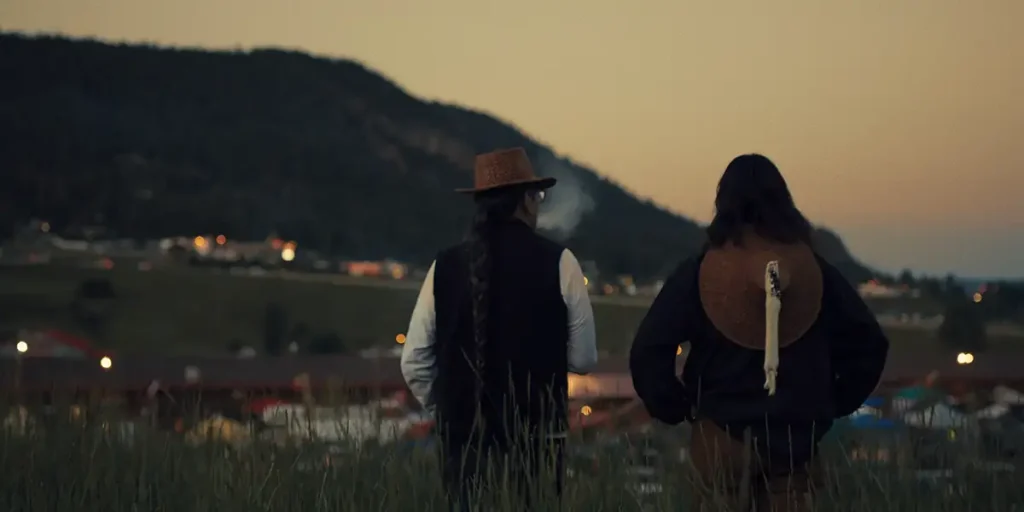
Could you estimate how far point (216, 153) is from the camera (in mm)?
98688

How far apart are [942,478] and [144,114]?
3717 inches

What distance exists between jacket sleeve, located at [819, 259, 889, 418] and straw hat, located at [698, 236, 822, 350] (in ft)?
0.25

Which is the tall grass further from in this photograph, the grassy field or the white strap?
the grassy field

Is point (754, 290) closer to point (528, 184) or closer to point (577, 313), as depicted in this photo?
point (577, 313)

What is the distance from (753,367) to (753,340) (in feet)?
0.24

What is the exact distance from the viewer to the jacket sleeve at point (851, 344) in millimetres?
3416

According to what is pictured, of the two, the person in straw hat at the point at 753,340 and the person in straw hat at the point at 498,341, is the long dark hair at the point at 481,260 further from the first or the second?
the person in straw hat at the point at 753,340

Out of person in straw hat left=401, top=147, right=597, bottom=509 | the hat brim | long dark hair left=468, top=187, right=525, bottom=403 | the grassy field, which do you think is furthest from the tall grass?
the grassy field

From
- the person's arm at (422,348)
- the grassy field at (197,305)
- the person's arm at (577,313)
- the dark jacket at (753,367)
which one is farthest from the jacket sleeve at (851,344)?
the grassy field at (197,305)

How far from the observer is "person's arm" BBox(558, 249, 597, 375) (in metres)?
3.80

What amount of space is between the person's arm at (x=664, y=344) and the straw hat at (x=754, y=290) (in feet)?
0.17

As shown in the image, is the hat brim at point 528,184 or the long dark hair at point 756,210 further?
the hat brim at point 528,184

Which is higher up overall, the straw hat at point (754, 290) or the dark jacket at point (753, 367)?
the straw hat at point (754, 290)

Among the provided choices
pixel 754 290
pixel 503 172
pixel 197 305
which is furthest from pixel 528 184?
pixel 197 305
